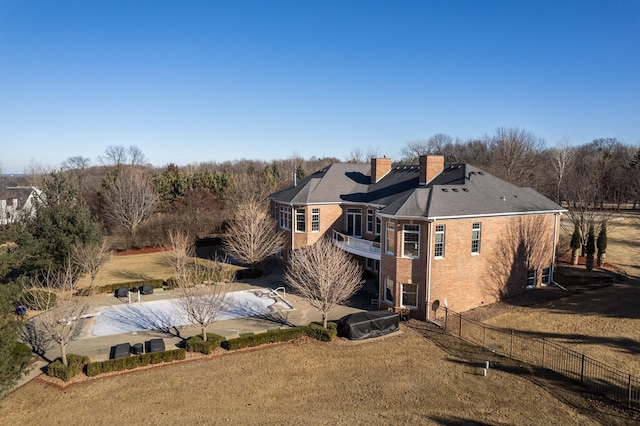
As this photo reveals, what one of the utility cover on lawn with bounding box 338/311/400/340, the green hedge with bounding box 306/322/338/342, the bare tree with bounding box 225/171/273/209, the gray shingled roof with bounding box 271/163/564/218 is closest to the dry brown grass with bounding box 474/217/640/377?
the utility cover on lawn with bounding box 338/311/400/340

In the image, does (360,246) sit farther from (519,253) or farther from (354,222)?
(519,253)

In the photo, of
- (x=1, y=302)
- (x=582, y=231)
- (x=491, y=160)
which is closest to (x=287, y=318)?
(x=1, y=302)

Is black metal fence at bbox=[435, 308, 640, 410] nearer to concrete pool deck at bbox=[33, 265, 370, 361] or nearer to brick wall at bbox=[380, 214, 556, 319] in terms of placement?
brick wall at bbox=[380, 214, 556, 319]

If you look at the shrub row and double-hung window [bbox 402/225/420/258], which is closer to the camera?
the shrub row

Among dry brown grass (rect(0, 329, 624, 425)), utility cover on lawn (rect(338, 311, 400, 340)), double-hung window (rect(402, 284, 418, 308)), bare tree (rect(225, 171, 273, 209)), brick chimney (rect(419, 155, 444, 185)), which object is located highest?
brick chimney (rect(419, 155, 444, 185))

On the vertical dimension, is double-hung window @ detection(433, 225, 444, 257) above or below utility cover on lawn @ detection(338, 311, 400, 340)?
above

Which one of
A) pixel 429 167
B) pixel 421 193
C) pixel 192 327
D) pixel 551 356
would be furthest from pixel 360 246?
pixel 551 356
